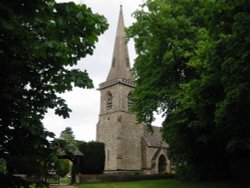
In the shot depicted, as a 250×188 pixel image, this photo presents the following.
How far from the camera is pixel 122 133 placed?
152ft

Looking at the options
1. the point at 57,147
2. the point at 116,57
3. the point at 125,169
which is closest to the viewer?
the point at 57,147

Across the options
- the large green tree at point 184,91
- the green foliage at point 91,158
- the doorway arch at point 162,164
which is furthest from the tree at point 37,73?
the doorway arch at point 162,164

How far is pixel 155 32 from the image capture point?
21.7 meters

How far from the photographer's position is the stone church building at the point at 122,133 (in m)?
45.6

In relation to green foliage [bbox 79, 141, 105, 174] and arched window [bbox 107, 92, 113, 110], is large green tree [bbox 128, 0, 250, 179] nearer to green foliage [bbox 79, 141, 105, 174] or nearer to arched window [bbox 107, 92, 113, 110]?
green foliage [bbox 79, 141, 105, 174]

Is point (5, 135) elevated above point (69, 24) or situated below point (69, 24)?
below

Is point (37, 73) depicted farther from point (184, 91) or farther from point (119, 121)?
point (119, 121)

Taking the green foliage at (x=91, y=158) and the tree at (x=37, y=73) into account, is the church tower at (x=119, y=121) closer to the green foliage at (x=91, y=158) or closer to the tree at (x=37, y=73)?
the green foliage at (x=91, y=158)

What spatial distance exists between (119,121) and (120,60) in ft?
32.4

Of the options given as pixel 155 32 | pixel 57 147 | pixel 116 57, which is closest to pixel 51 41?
pixel 57 147

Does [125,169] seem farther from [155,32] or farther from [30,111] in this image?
[30,111]

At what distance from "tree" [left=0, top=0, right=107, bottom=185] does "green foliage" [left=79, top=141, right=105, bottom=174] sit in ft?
92.0

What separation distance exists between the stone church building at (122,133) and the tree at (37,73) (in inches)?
1597

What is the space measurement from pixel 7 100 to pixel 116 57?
4768 cm
